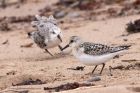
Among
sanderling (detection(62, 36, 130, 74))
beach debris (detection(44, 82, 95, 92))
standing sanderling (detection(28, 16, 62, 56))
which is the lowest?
beach debris (detection(44, 82, 95, 92))

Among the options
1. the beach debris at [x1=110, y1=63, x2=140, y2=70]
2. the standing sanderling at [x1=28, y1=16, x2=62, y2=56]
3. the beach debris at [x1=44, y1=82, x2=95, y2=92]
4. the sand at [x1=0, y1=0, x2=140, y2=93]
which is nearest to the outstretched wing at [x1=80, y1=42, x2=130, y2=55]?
the sand at [x1=0, y1=0, x2=140, y2=93]

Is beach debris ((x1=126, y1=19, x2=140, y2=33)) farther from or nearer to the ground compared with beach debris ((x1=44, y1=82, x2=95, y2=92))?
farther from the ground

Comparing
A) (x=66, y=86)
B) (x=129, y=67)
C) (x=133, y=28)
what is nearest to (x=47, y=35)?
(x=133, y=28)

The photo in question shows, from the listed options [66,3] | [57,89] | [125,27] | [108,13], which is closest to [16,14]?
[66,3]

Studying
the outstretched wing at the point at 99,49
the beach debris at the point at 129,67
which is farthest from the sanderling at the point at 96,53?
the beach debris at the point at 129,67

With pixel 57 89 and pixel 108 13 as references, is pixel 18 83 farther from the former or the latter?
pixel 108 13

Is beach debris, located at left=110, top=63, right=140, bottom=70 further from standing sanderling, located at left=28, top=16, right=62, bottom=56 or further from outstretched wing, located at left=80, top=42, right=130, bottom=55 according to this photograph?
standing sanderling, located at left=28, top=16, right=62, bottom=56

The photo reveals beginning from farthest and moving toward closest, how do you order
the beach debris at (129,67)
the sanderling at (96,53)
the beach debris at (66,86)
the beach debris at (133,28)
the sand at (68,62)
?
the beach debris at (133,28)
the beach debris at (129,67)
the sanderling at (96,53)
the sand at (68,62)
the beach debris at (66,86)

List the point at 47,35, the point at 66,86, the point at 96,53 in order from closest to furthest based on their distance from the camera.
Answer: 1. the point at 66,86
2. the point at 96,53
3. the point at 47,35

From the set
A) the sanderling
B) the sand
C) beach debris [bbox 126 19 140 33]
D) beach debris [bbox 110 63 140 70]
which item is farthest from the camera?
beach debris [bbox 126 19 140 33]

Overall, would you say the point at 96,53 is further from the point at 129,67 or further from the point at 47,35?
the point at 47,35

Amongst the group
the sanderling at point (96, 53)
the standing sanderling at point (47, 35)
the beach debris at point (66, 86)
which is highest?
the standing sanderling at point (47, 35)

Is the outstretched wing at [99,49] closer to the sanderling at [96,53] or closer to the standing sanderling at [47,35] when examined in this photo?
the sanderling at [96,53]

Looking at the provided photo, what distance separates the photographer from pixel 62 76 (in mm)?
9250
